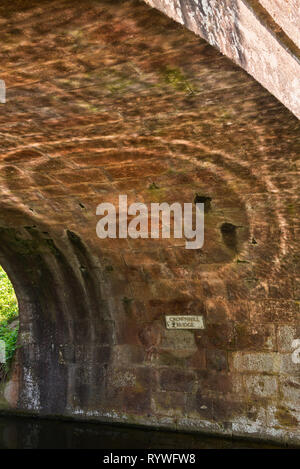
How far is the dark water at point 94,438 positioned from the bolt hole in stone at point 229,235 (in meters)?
2.14

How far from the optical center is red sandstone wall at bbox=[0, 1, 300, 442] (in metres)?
3.08

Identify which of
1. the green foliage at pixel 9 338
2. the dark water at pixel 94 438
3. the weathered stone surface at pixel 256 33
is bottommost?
the dark water at pixel 94 438

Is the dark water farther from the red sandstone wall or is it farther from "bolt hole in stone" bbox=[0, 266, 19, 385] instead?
"bolt hole in stone" bbox=[0, 266, 19, 385]

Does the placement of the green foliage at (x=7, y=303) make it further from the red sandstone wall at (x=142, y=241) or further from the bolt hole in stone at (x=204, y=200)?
the bolt hole in stone at (x=204, y=200)

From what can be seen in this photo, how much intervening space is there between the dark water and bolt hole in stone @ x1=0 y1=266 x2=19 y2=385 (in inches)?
37.9

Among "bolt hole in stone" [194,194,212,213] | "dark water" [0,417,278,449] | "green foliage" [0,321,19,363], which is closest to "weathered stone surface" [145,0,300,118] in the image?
"bolt hole in stone" [194,194,212,213]

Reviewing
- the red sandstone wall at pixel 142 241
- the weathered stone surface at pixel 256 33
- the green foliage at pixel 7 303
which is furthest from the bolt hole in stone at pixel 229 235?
the green foliage at pixel 7 303

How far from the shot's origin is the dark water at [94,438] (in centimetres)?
634

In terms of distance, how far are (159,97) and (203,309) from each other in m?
3.50

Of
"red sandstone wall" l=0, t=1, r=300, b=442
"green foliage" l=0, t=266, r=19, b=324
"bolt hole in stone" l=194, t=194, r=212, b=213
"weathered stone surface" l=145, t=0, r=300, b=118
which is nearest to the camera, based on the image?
"weathered stone surface" l=145, t=0, r=300, b=118

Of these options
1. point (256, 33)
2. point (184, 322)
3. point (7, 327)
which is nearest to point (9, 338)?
point (7, 327)

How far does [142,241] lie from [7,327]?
3994 mm

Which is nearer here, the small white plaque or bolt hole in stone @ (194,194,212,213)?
bolt hole in stone @ (194,194,212,213)

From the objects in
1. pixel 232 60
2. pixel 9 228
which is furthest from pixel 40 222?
pixel 232 60
